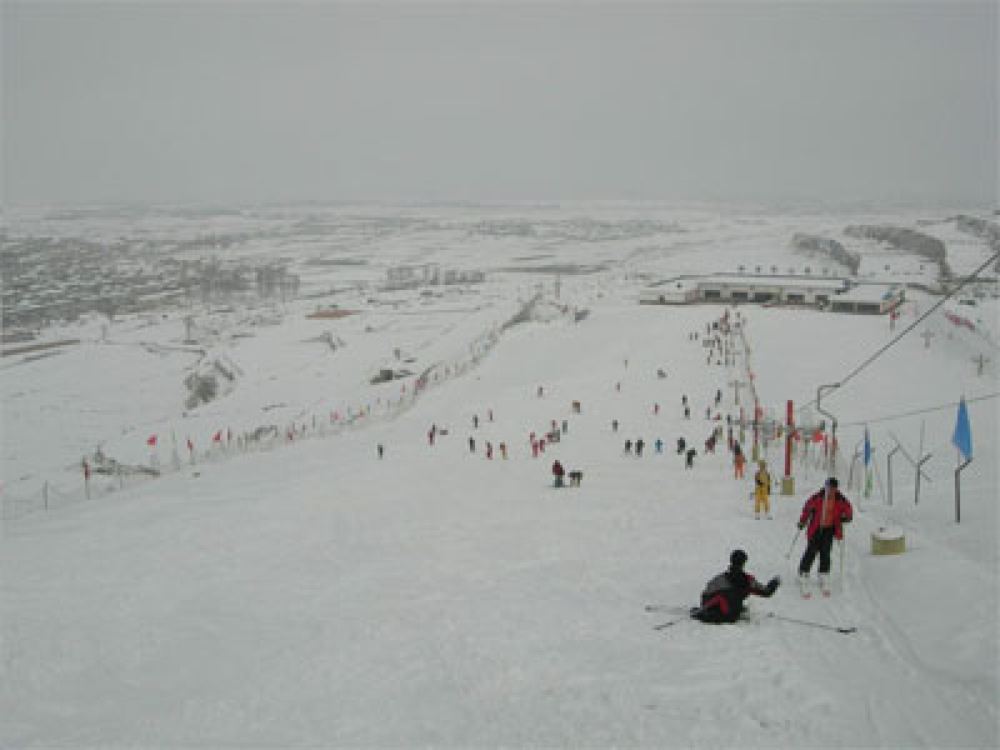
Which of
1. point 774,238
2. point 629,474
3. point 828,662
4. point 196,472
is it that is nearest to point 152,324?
point 196,472

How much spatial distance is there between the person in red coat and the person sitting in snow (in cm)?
81

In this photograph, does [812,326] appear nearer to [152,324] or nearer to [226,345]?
[226,345]

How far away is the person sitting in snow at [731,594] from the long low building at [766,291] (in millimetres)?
62595

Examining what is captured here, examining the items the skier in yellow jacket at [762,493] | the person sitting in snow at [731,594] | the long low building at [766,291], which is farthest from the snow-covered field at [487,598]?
the long low building at [766,291]

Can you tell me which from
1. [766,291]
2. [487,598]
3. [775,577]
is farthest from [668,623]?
[766,291]

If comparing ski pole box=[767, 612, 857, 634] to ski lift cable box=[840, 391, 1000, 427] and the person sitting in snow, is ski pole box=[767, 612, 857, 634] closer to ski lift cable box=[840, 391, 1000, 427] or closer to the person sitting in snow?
the person sitting in snow

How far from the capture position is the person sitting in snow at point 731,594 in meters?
7.45

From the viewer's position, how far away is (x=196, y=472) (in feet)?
78.6

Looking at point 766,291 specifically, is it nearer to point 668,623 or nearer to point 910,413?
point 910,413

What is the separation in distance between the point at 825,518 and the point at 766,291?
226ft

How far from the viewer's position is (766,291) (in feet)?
240

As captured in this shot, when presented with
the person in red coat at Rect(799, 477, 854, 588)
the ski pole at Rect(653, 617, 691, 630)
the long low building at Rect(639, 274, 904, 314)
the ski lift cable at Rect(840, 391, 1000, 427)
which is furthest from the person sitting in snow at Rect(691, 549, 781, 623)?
the long low building at Rect(639, 274, 904, 314)

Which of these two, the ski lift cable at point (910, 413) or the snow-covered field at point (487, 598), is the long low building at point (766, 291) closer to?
the ski lift cable at point (910, 413)

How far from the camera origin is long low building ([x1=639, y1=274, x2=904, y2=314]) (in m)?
67.8
